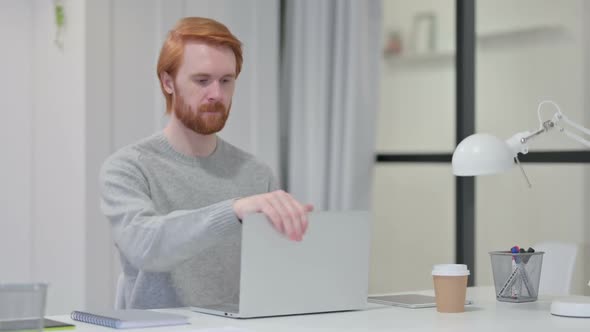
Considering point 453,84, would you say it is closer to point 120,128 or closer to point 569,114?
point 569,114

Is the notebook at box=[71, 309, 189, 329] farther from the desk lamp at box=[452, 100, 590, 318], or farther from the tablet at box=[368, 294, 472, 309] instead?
the desk lamp at box=[452, 100, 590, 318]

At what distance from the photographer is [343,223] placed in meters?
1.96

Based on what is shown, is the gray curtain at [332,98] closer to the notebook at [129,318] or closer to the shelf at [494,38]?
the shelf at [494,38]

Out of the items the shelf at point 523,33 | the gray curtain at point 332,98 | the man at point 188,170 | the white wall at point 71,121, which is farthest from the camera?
the gray curtain at point 332,98

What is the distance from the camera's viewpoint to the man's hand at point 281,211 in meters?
1.82

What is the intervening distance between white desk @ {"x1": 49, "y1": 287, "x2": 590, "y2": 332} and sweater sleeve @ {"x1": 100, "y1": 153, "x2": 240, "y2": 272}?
133 mm

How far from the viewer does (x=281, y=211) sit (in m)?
1.82

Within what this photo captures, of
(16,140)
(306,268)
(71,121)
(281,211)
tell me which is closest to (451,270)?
(306,268)

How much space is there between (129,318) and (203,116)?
74cm

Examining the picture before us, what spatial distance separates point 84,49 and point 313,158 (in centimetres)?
112

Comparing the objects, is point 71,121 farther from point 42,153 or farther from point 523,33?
point 523,33

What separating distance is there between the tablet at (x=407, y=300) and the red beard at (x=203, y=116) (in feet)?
1.92

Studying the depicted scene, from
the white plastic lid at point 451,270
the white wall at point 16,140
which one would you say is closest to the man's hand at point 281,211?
the white plastic lid at point 451,270

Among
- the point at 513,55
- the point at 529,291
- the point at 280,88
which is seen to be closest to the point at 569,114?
the point at 513,55
